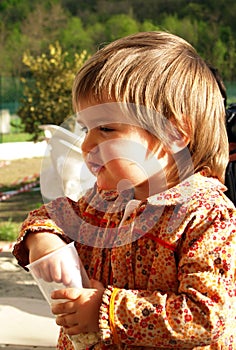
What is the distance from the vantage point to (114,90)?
1367 millimetres

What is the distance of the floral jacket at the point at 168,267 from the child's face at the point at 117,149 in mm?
67

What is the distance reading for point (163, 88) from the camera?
1364mm

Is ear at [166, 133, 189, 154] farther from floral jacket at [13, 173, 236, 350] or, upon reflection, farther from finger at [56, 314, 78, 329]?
finger at [56, 314, 78, 329]

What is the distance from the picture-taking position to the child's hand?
4.39 feet

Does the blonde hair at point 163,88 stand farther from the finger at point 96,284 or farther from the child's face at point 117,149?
the finger at point 96,284

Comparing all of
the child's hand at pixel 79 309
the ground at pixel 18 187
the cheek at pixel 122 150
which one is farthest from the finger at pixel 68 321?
the ground at pixel 18 187

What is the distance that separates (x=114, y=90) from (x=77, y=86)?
93mm

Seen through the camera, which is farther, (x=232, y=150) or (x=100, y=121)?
(x=232, y=150)

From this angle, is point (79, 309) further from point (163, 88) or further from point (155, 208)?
point (163, 88)

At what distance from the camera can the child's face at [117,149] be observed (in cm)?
138

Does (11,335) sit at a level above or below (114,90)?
below

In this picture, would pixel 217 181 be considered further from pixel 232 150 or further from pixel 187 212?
pixel 232 150

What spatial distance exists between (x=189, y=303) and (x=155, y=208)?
0.69 feet

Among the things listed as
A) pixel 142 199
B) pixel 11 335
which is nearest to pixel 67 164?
pixel 11 335
